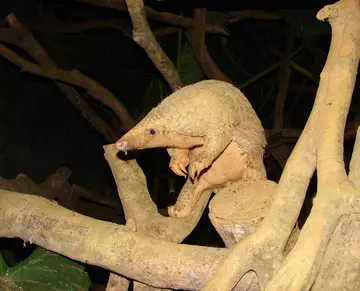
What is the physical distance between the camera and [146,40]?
1542mm

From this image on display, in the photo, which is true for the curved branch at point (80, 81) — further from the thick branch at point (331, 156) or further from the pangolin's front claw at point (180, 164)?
the thick branch at point (331, 156)

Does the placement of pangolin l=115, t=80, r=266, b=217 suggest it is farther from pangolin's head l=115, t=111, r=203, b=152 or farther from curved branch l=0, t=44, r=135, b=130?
curved branch l=0, t=44, r=135, b=130

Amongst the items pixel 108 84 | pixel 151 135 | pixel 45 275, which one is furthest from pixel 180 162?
pixel 108 84

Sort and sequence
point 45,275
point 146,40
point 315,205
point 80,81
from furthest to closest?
1. point 80,81
2. point 146,40
3. point 45,275
4. point 315,205

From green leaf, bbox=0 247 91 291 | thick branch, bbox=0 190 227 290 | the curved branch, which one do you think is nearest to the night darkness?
the curved branch

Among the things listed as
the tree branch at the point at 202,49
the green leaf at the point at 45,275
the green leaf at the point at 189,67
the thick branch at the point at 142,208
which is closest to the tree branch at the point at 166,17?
the tree branch at the point at 202,49

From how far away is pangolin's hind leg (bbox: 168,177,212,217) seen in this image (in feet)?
3.16

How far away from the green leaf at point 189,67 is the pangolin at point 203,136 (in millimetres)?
1271

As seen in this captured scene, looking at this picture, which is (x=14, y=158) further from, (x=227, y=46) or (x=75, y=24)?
(x=227, y=46)

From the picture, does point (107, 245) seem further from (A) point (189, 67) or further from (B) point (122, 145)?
(A) point (189, 67)

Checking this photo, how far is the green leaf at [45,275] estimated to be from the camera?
105 cm

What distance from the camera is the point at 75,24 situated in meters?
2.31

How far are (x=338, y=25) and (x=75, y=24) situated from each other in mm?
1687

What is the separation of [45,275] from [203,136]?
1.66 ft
